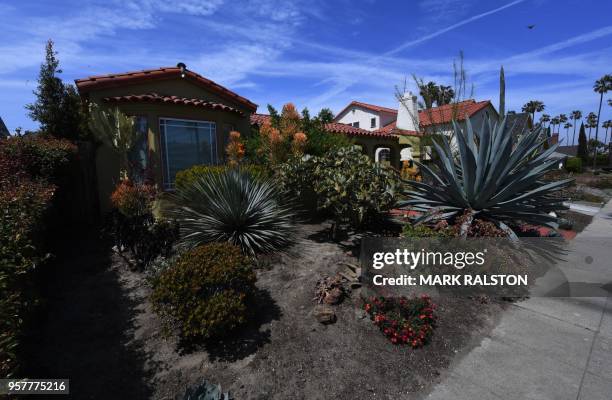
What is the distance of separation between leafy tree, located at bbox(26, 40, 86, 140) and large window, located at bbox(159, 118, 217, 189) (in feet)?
16.6

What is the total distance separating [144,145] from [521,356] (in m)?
8.93

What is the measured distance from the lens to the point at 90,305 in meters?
4.35

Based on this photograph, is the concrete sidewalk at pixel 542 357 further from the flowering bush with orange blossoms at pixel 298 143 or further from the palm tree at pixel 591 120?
the palm tree at pixel 591 120

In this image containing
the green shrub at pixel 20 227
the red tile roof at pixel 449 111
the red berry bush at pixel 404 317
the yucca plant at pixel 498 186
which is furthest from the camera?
the red tile roof at pixel 449 111

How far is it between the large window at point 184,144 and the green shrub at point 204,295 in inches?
216

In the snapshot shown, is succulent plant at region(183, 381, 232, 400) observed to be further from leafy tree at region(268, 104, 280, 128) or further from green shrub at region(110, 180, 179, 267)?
leafy tree at region(268, 104, 280, 128)

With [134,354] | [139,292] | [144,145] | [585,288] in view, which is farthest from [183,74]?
[585,288]

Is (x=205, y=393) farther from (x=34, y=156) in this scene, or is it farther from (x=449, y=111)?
(x=449, y=111)

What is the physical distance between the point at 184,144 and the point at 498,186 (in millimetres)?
7739

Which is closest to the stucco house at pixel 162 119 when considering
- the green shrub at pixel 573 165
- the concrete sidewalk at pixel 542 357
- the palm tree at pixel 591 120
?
the concrete sidewalk at pixel 542 357

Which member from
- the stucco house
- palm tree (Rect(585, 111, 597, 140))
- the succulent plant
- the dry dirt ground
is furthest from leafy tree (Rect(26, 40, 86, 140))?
palm tree (Rect(585, 111, 597, 140))

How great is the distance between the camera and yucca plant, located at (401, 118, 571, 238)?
185 inches

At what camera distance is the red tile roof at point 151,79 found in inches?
296

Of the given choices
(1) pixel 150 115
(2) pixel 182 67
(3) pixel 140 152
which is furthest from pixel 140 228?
(2) pixel 182 67
